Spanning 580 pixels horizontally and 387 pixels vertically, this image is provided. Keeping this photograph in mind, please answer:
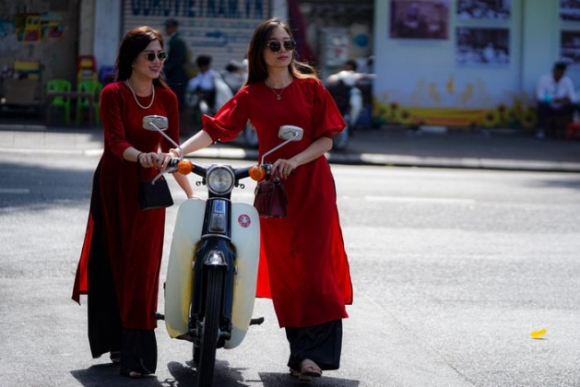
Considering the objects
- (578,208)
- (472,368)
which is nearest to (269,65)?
(472,368)

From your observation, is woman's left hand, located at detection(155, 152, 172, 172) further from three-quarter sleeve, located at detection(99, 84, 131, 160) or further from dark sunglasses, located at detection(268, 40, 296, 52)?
dark sunglasses, located at detection(268, 40, 296, 52)

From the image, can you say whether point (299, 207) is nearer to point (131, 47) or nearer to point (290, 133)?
point (290, 133)

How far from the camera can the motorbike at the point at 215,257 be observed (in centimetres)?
593

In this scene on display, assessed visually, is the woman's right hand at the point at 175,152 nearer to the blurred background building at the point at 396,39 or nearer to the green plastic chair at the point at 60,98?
the green plastic chair at the point at 60,98

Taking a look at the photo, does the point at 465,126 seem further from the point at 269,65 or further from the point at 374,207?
the point at 269,65

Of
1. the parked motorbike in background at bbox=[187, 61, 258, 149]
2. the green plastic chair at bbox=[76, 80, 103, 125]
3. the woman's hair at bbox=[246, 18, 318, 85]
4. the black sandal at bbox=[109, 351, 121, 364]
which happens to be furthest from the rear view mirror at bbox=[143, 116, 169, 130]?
the green plastic chair at bbox=[76, 80, 103, 125]

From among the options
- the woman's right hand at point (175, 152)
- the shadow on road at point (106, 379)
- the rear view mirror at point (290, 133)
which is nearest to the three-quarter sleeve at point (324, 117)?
the rear view mirror at point (290, 133)

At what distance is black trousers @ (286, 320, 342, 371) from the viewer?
21.2 ft

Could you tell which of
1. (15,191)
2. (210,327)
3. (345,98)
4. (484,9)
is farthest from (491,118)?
(210,327)

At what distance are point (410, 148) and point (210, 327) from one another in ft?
53.1

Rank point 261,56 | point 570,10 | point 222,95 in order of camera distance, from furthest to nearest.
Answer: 1. point 570,10
2. point 222,95
3. point 261,56

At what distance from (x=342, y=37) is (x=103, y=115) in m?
18.8

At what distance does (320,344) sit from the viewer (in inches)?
257

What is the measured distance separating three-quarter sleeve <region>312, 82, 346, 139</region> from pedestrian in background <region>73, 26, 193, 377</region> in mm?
727
